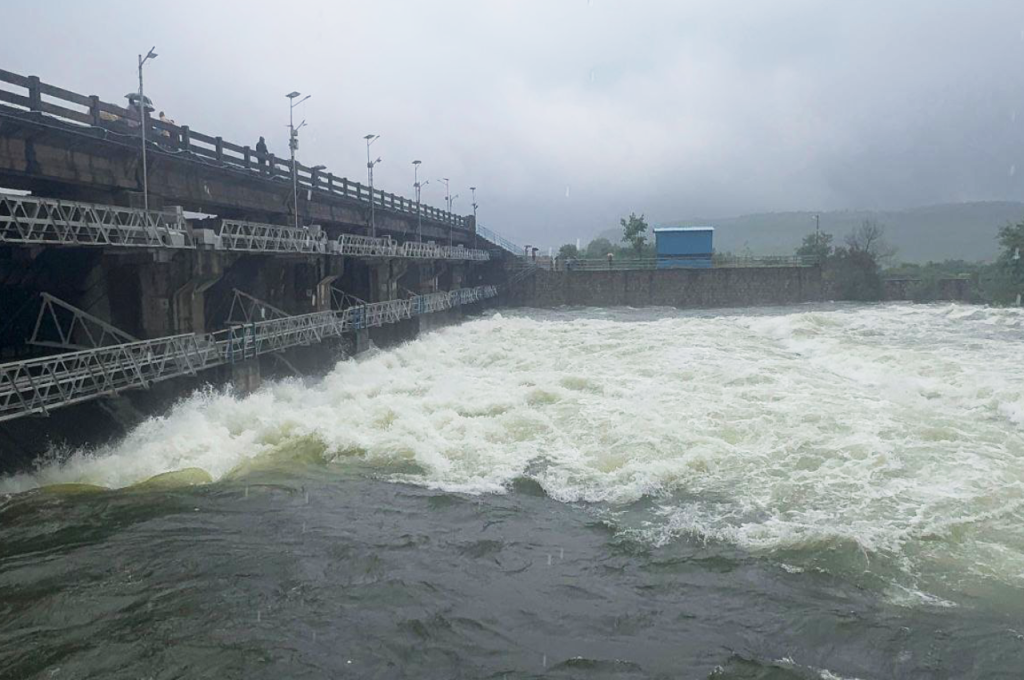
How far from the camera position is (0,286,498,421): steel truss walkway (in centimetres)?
1344

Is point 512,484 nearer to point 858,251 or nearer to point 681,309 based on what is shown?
point 681,309

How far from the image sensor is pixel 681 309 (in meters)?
62.6

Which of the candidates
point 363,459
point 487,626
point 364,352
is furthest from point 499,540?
point 364,352

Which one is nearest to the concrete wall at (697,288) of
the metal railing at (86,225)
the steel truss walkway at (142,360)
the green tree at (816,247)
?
the green tree at (816,247)

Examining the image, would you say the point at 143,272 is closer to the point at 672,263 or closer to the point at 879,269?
the point at 672,263

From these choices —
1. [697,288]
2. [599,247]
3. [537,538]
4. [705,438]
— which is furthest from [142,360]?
[599,247]

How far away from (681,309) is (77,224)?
174ft

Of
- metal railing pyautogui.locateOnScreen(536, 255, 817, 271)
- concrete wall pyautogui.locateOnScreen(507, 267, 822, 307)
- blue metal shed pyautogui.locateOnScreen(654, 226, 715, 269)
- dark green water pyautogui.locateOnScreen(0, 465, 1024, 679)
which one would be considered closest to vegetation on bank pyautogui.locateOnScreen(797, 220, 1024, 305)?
concrete wall pyautogui.locateOnScreen(507, 267, 822, 307)

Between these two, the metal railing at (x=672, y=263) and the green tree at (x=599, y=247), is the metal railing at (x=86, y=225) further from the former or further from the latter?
the green tree at (x=599, y=247)

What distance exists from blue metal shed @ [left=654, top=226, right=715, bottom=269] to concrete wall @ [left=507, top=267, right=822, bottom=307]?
4.51 metres

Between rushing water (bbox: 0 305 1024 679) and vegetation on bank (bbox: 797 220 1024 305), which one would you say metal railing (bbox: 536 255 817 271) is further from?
rushing water (bbox: 0 305 1024 679)

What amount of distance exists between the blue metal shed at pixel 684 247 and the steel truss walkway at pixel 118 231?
45.1m

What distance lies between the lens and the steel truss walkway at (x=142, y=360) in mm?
13438

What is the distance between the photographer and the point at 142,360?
16.5 meters
